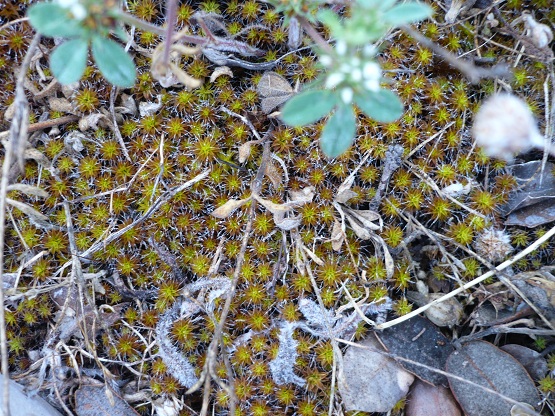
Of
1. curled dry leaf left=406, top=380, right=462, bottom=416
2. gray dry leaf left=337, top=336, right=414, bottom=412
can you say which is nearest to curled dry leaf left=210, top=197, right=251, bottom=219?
gray dry leaf left=337, top=336, right=414, bottom=412

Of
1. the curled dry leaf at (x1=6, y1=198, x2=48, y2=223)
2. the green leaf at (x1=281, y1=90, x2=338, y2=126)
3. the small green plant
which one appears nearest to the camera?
the small green plant

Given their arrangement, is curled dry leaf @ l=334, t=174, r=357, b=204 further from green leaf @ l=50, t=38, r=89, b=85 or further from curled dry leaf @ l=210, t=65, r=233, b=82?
green leaf @ l=50, t=38, r=89, b=85

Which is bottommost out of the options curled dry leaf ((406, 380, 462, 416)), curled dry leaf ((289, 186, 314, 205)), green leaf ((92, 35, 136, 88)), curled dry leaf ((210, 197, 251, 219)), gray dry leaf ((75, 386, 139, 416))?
curled dry leaf ((406, 380, 462, 416))

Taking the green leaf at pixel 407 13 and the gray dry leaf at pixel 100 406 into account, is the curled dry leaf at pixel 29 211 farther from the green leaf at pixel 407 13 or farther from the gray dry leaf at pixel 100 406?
the green leaf at pixel 407 13

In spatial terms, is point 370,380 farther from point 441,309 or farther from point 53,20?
point 53,20

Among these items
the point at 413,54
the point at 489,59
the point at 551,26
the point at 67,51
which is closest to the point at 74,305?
the point at 67,51

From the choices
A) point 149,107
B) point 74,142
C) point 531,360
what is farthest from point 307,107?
point 531,360

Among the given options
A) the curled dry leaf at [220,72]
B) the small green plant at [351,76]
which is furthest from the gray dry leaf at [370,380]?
the curled dry leaf at [220,72]
